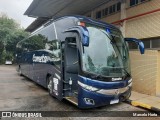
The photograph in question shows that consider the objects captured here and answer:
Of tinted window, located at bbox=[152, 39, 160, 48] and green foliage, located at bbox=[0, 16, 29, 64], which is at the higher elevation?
green foliage, located at bbox=[0, 16, 29, 64]

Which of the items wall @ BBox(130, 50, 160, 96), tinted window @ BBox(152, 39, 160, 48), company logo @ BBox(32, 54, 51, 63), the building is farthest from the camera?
tinted window @ BBox(152, 39, 160, 48)

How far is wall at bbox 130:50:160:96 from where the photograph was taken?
29.5 ft

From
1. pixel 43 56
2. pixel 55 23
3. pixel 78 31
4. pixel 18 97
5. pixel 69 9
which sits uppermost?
pixel 69 9

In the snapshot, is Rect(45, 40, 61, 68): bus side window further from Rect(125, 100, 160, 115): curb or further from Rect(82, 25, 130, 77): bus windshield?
Rect(125, 100, 160, 115): curb

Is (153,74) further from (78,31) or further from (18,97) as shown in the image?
(18,97)

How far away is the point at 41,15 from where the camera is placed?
16.7 m

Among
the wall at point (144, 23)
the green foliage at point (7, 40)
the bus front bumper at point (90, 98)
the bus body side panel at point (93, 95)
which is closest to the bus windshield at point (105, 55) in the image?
the bus body side panel at point (93, 95)

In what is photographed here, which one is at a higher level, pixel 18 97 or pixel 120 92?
pixel 120 92

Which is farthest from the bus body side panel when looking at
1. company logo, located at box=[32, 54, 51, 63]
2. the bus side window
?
company logo, located at box=[32, 54, 51, 63]

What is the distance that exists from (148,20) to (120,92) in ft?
16.3

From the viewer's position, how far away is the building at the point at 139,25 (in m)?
9.13

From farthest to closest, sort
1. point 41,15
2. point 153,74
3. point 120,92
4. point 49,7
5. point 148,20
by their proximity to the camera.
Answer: point 41,15
point 49,7
point 148,20
point 153,74
point 120,92

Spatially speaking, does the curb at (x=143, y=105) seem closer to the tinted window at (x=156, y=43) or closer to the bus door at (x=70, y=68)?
the bus door at (x=70, y=68)

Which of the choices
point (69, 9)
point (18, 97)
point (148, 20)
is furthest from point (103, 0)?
point (18, 97)
